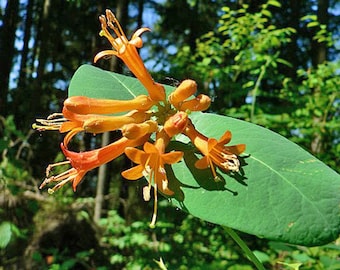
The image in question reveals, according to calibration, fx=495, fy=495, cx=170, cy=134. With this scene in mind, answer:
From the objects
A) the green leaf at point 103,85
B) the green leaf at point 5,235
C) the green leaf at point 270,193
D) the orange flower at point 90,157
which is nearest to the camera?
the green leaf at point 270,193

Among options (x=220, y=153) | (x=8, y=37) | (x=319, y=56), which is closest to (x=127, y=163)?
(x=8, y=37)

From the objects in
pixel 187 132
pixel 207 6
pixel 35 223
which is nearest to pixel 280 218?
pixel 187 132

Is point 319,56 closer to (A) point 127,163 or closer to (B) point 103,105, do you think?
(A) point 127,163

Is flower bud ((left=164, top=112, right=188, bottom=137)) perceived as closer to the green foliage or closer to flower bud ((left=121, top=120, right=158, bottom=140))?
flower bud ((left=121, top=120, right=158, bottom=140))

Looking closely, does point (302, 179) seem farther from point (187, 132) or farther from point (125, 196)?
point (125, 196)

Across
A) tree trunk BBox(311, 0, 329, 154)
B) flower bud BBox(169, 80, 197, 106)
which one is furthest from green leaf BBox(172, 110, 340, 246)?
tree trunk BBox(311, 0, 329, 154)

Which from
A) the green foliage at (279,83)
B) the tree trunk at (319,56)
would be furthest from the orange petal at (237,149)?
the tree trunk at (319,56)

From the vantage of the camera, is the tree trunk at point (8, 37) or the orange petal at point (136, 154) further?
the tree trunk at point (8, 37)

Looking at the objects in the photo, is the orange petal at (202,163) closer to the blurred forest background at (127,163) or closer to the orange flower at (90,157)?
the orange flower at (90,157)
